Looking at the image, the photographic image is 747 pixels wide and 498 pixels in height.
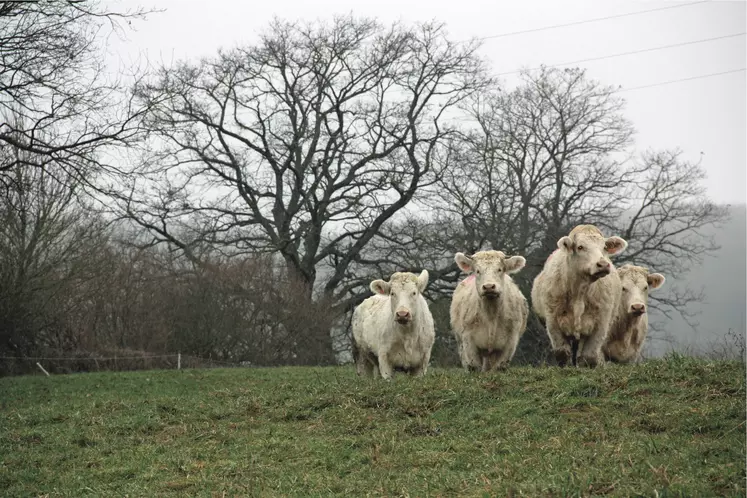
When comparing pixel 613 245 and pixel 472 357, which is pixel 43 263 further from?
pixel 613 245

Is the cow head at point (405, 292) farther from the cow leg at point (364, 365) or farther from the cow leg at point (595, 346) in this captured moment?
the cow leg at point (364, 365)

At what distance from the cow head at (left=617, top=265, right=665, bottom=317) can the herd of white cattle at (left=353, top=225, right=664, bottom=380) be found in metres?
0.04

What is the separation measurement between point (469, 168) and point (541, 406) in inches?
1162

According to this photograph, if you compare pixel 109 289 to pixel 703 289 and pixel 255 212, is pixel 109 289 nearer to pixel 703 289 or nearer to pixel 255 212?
pixel 255 212

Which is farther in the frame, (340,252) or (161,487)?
(340,252)

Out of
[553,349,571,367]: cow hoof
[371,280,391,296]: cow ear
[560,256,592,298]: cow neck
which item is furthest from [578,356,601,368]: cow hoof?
[371,280,391,296]: cow ear

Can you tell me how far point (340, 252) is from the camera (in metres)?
41.2

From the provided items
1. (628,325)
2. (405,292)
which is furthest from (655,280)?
(405,292)

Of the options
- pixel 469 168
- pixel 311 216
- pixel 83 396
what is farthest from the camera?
pixel 311 216

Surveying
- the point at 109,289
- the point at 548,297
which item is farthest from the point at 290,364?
the point at 548,297

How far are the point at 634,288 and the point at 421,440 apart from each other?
6.81m

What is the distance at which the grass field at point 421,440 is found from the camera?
680 centimetres

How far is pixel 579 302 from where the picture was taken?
1250cm

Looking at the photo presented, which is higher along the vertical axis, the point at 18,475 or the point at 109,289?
the point at 109,289
